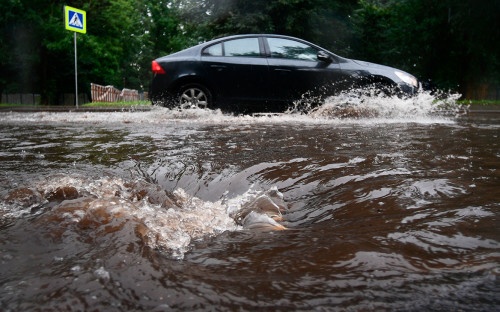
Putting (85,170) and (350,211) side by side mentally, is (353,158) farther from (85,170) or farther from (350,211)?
(85,170)

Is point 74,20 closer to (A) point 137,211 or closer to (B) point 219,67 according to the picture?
(B) point 219,67

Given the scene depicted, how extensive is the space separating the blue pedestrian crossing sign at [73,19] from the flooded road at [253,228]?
1267 cm

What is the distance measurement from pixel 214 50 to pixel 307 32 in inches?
582

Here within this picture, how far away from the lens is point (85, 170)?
3023 mm

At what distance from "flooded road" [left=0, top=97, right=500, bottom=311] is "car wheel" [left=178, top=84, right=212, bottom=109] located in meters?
3.96

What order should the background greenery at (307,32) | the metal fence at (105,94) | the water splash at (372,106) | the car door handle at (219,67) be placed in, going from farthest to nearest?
the metal fence at (105,94) → the background greenery at (307,32) → the car door handle at (219,67) → the water splash at (372,106)

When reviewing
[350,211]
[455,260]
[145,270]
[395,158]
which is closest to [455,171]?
[395,158]

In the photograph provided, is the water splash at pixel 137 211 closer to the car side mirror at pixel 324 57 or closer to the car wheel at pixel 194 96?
the car wheel at pixel 194 96

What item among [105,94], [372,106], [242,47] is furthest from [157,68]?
[105,94]

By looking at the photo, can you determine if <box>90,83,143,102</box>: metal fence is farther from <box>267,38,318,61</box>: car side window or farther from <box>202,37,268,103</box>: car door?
<box>267,38,318,61</box>: car side window

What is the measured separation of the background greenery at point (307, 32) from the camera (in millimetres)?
21281

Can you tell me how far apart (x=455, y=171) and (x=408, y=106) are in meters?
4.95

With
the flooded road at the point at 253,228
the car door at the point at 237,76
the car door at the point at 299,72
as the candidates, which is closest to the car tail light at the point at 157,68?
the car door at the point at 237,76

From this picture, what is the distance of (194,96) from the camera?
7840 mm
